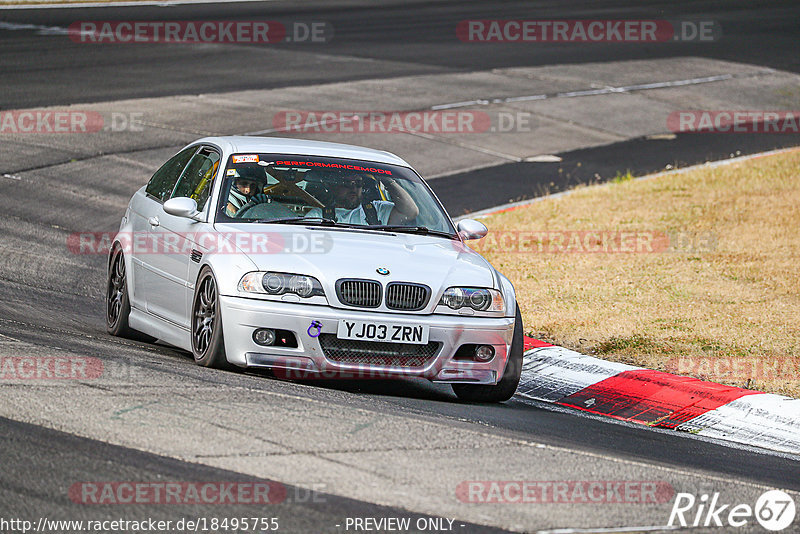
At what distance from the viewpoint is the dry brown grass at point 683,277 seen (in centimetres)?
951

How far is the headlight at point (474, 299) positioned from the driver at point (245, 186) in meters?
1.66

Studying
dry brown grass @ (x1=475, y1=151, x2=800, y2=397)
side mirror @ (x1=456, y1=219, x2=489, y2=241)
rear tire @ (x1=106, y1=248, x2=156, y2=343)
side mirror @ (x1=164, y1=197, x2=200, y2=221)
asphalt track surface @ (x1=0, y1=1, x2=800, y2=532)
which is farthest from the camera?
dry brown grass @ (x1=475, y1=151, x2=800, y2=397)

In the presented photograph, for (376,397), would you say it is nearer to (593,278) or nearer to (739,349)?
(739,349)

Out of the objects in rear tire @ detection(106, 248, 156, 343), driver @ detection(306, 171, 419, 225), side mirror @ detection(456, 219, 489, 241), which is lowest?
rear tire @ detection(106, 248, 156, 343)

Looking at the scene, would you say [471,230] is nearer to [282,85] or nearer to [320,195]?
[320,195]

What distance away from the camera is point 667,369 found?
9.05 metres

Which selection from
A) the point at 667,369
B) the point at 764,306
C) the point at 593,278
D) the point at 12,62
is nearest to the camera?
the point at 667,369

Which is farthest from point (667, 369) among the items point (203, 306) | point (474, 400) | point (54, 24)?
point (54, 24)

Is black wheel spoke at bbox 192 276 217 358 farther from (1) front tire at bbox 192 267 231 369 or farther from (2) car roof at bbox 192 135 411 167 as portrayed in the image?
(2) car roof at bbox 192 135 411 167

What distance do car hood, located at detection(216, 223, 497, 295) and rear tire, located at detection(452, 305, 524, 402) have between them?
41cm

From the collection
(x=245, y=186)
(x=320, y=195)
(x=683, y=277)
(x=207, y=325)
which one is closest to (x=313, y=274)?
(x=207, y=325)

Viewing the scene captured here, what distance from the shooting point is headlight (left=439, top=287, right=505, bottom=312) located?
7.64m

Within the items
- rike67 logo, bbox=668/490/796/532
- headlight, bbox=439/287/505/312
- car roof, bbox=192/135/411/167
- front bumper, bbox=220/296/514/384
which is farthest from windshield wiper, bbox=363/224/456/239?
rike67 logo, bbox=668/490/796/532

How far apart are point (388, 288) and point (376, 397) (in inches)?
26.4
